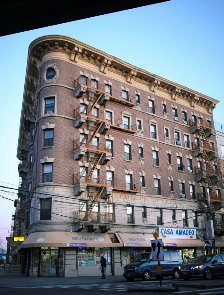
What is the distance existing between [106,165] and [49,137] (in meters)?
6.72

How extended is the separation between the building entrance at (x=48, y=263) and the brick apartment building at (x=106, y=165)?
0.09 meters

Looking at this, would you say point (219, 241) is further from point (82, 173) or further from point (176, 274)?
point (82, 173)

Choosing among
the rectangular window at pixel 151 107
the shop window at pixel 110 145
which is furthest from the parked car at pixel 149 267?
the rectangular window at pixel 151 107

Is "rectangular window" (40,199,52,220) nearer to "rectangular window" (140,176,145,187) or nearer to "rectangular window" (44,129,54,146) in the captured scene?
"rectangular window" (44,129,54,146)

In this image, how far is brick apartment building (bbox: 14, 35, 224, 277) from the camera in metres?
27.8

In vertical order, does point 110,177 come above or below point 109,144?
below

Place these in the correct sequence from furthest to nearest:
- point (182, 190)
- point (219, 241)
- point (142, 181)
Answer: point (219, 241) → point (182, 190) → point (142, 181)

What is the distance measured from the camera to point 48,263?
27016mm

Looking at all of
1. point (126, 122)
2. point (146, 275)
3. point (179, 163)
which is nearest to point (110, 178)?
point (126, 122)

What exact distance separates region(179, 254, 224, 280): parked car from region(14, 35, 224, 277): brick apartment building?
1077 centimetres

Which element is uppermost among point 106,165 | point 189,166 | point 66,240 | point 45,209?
point 189,166

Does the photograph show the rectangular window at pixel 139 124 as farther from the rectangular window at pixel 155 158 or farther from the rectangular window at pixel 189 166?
the rectangular window at pixel 189 166

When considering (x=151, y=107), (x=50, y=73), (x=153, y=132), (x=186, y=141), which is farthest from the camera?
(x=186, y=141)

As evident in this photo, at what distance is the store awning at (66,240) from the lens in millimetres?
25484
